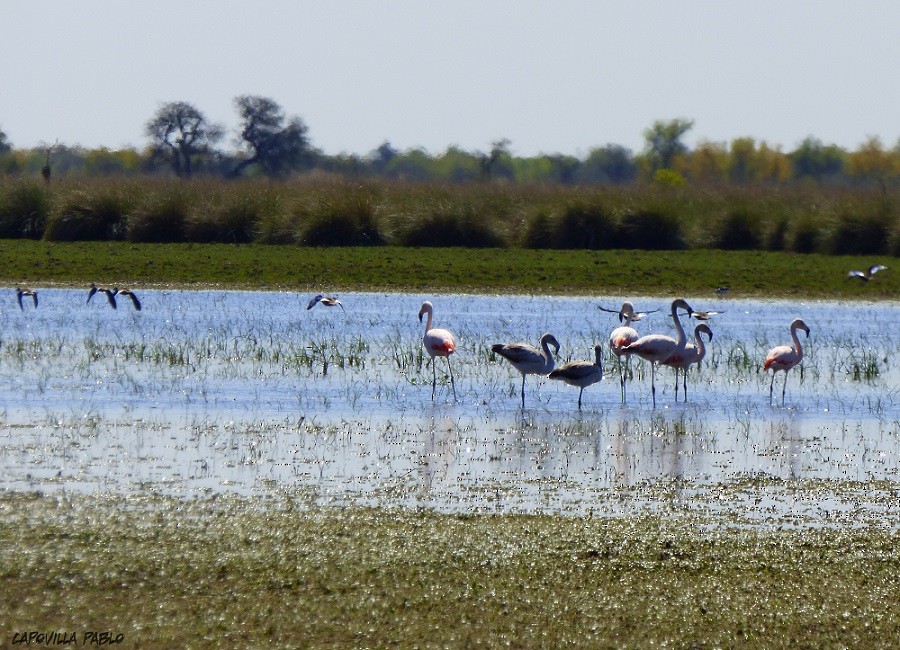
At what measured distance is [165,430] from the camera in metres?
11.2

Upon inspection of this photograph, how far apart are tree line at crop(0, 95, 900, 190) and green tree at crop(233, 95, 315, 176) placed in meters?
0.05

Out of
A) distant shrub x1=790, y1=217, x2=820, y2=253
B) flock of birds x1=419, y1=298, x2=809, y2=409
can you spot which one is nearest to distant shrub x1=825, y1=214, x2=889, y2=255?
distant shrub x1=790, y1=217, x2=820, y2=253

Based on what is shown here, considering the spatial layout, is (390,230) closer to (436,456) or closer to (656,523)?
(436,456)

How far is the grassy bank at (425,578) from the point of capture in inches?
247

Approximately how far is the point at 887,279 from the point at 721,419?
1460cm

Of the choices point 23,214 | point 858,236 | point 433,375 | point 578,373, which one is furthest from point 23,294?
point 858,236

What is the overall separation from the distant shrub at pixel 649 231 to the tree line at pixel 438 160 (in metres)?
22.6

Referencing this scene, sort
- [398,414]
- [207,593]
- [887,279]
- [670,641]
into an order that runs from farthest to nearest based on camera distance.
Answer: [887,279] → [398,414] → [207,593] → [670,641]

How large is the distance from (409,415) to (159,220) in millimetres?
18259

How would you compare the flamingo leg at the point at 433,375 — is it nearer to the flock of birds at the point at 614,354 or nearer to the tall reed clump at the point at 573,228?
the flock of birds at the point at 614,354

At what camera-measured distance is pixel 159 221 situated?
2972 cm

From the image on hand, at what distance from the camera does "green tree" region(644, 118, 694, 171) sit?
101438 millimetres

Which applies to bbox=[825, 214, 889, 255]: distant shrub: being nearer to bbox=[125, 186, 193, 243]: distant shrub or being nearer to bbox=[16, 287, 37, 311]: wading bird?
bbox=[125, 186, 193, 243]: distant shrub

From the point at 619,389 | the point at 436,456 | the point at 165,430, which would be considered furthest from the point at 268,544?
the point at 619,389
